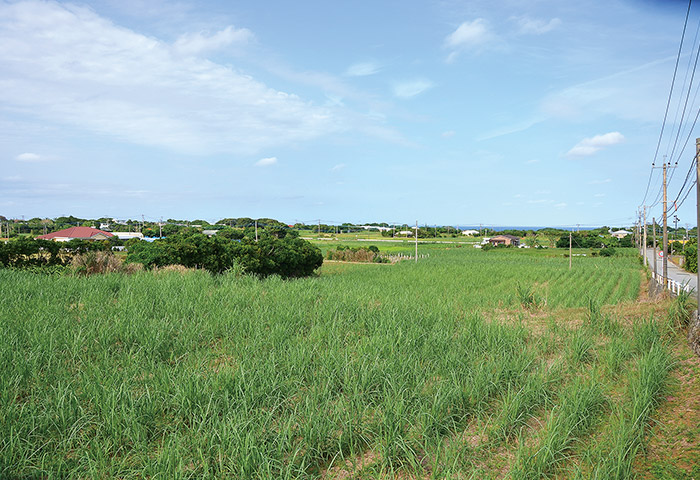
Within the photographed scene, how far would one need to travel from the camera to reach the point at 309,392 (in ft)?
14.0

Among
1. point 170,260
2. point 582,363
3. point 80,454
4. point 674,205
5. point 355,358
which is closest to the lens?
point 80,454

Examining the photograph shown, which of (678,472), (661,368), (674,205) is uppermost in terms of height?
(674,205)

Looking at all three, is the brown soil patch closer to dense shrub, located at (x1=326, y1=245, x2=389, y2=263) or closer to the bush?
the bush

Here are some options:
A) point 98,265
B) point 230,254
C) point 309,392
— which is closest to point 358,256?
point 230,254

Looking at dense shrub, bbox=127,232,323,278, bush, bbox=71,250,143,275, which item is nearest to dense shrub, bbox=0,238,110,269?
bush, bbox=71,250,143,275

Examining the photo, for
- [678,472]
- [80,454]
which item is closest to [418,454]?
[678,472]

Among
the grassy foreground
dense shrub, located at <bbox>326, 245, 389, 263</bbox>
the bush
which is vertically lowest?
dense shrub, located at <bbox>326, 245, 389, 263</bbox>

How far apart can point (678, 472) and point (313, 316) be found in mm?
4896

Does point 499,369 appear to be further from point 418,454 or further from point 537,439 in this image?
point 418,454

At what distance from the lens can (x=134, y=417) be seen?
140 inches

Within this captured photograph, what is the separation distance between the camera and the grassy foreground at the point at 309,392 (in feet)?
10.7

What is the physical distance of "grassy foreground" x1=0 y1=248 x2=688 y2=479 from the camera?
10.7 feet

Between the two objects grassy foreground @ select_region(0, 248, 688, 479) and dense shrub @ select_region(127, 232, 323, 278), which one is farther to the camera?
dense shrub @ select_region(127, 232, 323, 278)

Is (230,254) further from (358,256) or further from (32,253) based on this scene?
(358,256)
